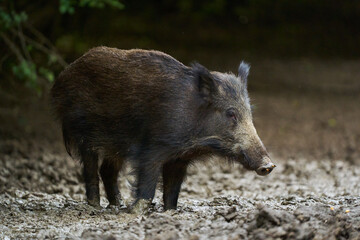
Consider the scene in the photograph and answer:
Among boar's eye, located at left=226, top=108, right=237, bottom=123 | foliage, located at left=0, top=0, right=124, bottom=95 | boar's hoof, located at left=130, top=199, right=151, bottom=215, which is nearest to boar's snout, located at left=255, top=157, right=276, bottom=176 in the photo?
boar's eye, located at left=226, top=108, right=237, bottom=123

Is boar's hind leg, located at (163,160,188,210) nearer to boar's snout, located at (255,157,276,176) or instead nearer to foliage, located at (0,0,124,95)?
boar's snout, located at (255,157,276,176)

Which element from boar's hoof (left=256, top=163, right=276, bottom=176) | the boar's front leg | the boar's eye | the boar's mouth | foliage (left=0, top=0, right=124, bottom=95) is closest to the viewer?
boar's hoof (left=256, top=163, right=276, bottom=176)

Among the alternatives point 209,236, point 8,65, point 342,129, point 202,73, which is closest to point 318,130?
point 342,129

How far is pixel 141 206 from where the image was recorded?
5441 millimetres

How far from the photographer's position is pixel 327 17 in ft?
61.4

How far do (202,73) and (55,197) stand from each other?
2.09 metres

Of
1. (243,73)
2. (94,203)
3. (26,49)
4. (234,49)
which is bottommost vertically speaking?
(94,203)

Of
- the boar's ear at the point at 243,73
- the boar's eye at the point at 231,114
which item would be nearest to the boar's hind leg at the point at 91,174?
the boar's eye at the point at 231,114

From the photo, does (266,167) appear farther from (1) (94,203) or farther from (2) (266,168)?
(1) (94,203)

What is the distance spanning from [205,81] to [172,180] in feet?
3.24

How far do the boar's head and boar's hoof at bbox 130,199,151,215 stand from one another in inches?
27.5

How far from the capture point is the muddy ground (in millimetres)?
4242

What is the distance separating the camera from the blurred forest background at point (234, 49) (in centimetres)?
965

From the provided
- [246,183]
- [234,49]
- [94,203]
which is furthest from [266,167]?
[234,49]
